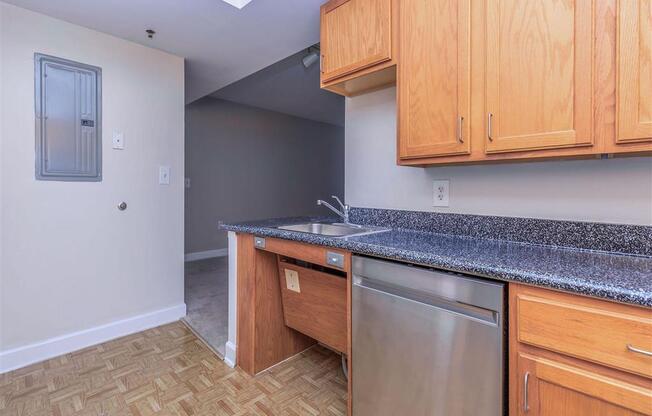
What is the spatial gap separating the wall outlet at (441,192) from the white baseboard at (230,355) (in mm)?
1498

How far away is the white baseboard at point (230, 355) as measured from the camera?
6.56ft

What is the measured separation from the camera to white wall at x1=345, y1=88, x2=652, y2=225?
1.20 metres

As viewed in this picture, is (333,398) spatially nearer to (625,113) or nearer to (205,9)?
(625,113)

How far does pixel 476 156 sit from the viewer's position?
1.31 m

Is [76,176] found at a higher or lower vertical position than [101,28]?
lower

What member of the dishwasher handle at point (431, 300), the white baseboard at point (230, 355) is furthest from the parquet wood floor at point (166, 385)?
the dishwasher handle at point (431, 300)

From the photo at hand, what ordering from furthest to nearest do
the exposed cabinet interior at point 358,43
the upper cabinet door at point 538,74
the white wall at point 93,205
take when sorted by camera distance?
the white wall at point 93,205
the exposed cabinet interior at point 358,43
the upper cabinet door at point 538,74

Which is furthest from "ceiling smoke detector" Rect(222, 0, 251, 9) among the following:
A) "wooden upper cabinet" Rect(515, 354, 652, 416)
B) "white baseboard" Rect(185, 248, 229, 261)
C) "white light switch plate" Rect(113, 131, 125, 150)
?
"white baseboard" Rect(185, 248, 229, 261)

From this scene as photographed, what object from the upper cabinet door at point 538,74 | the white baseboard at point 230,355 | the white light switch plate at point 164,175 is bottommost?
the white baseboard at point 230,355

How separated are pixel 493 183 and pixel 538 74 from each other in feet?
1.72

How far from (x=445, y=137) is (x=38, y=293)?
8.56 ft

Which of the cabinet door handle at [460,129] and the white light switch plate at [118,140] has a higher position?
the white light switch plate at [118,140]

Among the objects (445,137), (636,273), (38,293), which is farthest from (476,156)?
(38,293)

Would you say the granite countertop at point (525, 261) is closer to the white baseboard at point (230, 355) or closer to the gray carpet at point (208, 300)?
the white baseboard at point (230, 355)
